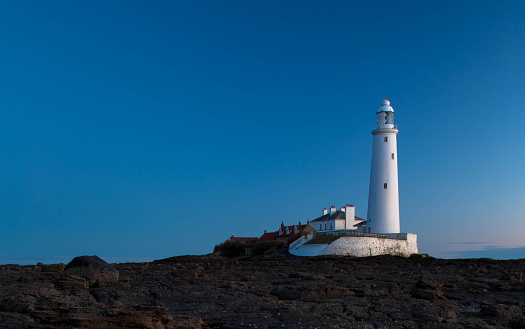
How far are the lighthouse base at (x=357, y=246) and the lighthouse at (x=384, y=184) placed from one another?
167 cm

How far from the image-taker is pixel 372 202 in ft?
152

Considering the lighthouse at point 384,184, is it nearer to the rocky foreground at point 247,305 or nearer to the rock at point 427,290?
the rocky foreground at point 247,305

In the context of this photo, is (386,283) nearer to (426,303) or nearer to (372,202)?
(426,303)

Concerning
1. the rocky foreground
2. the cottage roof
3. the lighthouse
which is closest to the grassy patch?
the lighthouse

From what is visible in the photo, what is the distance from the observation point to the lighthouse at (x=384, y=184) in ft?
149

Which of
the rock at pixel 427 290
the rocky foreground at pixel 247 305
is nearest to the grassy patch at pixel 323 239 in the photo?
the rocky foreground at pixel 247 305

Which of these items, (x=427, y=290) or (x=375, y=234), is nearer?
(x=427, y=290)

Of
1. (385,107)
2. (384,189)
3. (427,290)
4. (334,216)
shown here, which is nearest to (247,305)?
(427,290)

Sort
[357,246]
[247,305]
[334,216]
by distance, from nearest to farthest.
Answer: [247,305] → [357,246] → [334,216]

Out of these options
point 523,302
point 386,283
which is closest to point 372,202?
point 386,283

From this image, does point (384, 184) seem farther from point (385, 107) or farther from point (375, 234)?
point (385, 107)

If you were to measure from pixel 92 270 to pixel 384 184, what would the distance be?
115ft

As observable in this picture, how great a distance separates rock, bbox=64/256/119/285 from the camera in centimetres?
1477

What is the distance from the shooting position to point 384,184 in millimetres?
45625
